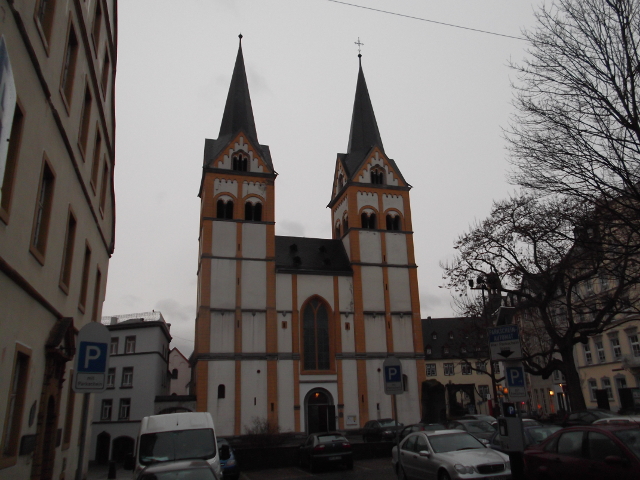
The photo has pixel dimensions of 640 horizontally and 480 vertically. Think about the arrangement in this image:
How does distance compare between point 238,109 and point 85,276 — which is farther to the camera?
point 238,109

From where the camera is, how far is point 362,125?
51.8 metres

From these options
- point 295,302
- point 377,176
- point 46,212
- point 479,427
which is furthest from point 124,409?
point 46,212

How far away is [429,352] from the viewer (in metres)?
72.9

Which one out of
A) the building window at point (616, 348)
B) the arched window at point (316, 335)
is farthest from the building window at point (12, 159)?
the building window at point (616, 348)

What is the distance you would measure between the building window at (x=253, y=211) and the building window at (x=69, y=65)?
3032 centimetres

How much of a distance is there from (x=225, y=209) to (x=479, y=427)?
Result: 1092 inches

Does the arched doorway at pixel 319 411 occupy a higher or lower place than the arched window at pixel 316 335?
lower

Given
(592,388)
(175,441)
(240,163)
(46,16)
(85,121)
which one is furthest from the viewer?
(240,163)

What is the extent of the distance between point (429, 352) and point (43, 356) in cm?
6644

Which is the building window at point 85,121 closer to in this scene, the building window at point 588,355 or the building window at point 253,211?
the building window at point 253,211

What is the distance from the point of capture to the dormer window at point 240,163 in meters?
44.3

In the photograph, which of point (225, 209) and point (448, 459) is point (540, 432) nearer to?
point (448, 459)

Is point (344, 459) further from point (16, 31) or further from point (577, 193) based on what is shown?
point (16, 31)

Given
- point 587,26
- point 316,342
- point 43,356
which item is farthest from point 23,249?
point 316,342
